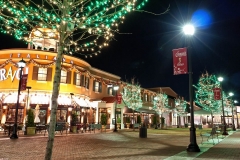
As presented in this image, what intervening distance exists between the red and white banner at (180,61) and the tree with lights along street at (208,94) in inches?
1015

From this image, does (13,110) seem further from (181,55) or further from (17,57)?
(181,55)

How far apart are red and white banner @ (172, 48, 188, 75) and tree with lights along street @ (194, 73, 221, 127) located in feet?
84.6

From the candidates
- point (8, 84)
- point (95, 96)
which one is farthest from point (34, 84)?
point (95, 96)

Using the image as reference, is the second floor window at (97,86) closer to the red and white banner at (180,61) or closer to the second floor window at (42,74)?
the second floor window at (42,74)

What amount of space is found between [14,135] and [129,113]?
22.4m

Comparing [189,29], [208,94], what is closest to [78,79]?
[189,29]

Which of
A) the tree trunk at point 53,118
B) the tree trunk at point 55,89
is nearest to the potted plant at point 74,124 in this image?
the tree trunk at point 55,89

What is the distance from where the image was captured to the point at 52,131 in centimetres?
553

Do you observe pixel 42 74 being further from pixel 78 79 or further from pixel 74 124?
pixel 74 124

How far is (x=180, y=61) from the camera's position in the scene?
11.7 m

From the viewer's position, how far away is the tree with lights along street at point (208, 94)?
3516 cm

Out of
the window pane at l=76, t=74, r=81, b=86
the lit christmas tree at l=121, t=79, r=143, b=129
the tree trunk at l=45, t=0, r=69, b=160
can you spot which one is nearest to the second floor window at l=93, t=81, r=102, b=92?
the lit christmas tree at l=121, t=79, r=143, b=129

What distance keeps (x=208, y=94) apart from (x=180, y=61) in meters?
26.5

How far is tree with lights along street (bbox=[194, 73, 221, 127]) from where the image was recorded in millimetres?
35156
